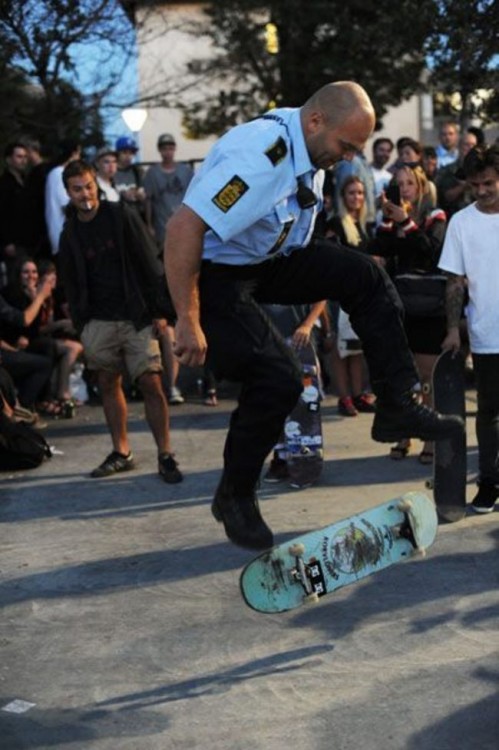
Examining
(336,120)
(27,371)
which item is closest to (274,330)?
(336,120)

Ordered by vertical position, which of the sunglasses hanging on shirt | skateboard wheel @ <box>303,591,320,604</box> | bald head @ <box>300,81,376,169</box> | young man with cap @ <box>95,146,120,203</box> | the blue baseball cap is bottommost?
skateboard wheel @ <box>303,591,320,604</box>

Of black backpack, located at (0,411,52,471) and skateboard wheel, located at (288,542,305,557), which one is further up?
skateboard wheel, located at (288,542,305,557)

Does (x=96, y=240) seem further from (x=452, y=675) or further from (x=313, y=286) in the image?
(x=452, y=675)

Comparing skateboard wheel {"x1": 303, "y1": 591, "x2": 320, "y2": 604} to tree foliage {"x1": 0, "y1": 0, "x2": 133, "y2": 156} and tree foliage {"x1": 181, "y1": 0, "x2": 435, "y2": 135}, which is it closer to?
tree foliage {"x1": 0, "y1": 0, "x2": 133, "y2": 156}

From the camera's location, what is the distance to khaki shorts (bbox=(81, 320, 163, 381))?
798 centimetres

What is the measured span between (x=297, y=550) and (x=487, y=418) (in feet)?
7.74

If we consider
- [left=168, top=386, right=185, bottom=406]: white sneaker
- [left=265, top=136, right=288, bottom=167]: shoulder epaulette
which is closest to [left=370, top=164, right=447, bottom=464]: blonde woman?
[left=168, top=386, right=185, bottom=406]: white sneaker

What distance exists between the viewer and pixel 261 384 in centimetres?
479

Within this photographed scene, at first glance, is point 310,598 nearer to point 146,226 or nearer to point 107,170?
point 146,226

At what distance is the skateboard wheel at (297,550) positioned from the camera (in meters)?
4.86

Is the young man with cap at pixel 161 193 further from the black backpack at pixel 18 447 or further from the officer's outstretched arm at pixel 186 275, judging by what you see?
the officer's outstretched arm at pixel 186 275

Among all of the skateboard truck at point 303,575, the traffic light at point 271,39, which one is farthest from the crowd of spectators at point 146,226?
the traffic light at point 271,39

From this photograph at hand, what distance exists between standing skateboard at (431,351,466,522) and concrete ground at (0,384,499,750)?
146mm

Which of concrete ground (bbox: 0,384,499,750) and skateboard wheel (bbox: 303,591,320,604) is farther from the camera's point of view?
skateboard wheel (bbox: 303,591,320,604)
